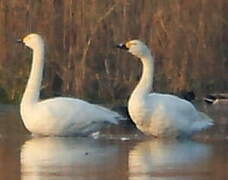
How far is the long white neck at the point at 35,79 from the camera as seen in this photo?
54.1 ft

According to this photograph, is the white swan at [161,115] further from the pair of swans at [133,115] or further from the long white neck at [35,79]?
the long white neck at [35,79]

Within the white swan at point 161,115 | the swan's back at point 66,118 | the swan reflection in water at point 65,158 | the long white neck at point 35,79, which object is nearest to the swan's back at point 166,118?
the white swan at point 161,115

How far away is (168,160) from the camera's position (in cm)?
1263

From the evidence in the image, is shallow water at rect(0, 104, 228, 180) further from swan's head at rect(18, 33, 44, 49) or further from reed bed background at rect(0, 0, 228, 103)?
reed bed background at rect(0, 0, 228, 103)

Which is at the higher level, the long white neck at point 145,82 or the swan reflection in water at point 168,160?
the long white neck at point 145,82

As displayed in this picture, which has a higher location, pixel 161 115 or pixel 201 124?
pixel 161 115

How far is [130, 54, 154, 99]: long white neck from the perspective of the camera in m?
15.8

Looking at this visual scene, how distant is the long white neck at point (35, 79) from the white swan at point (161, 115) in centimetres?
154

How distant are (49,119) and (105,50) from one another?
554cm

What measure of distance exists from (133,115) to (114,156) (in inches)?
102

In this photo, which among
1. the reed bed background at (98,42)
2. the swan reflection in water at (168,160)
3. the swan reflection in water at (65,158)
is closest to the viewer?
the swan reflection in water at (168,160)

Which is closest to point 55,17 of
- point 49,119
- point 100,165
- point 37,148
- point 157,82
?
point 157,82

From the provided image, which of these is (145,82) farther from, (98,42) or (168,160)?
(98,42)

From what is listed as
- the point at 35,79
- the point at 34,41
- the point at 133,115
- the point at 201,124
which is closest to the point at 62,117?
the point at 133,115
